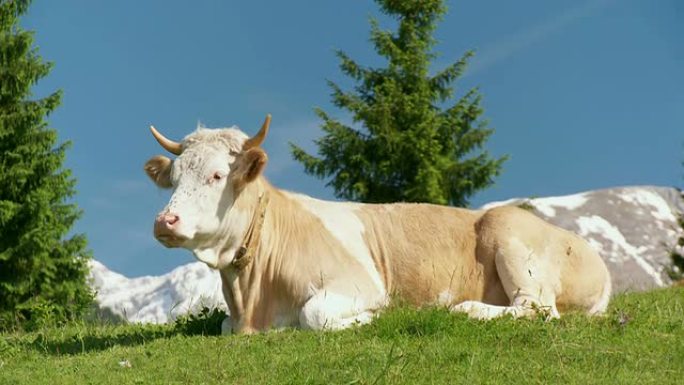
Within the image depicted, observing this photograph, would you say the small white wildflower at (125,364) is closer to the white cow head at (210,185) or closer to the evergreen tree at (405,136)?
the white cow head at (210,185)

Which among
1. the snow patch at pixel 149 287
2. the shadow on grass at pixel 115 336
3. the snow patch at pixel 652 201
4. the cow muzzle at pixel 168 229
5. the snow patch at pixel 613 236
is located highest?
the snow patch at pixel 652 201

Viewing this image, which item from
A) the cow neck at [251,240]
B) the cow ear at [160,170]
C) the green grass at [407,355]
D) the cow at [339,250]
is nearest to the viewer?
the green grass at [407,355]

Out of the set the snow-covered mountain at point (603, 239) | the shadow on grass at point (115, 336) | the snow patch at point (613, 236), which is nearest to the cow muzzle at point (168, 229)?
the shadow on grass at point (115, 336)

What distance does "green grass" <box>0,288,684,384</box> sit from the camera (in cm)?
701

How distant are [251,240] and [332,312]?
121cm

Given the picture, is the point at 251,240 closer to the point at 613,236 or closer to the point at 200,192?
the point at 200,192

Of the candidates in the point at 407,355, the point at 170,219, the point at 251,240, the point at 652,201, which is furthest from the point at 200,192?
the point at 652,201

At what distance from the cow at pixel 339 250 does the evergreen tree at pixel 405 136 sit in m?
16.1

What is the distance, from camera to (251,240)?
390 inches

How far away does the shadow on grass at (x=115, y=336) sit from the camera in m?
9.93

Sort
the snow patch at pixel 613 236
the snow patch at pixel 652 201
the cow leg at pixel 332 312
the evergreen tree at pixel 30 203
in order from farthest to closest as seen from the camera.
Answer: the snow patch at pixel 652 201 < the snow patch at pixel 613 236 < the evergreen tree at pixel 30 203 < the cow leg at pixel 332 312

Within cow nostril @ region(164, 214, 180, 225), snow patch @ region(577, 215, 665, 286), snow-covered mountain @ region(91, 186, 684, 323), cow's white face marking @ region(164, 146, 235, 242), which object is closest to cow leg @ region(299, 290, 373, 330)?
cow's white face marking @ region(164, 146, 235, 242)

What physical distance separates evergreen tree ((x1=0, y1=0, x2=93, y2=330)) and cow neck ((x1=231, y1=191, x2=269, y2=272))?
15.3 metres

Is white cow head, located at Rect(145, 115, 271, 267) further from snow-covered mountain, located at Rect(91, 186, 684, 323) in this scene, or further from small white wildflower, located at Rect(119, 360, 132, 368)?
snow-covered mountain, located at Rect(91, 186, 684, 323)
